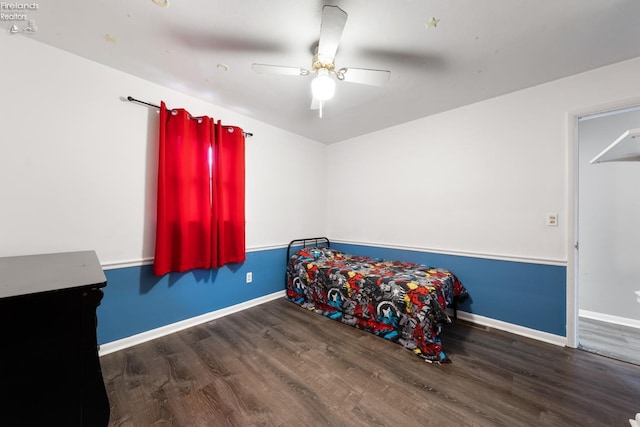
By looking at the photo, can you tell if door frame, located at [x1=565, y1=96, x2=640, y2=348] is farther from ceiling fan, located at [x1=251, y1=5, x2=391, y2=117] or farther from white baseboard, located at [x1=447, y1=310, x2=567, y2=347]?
ceiling fan, located at [x1=251, y1=5, x2=391, y2=117]

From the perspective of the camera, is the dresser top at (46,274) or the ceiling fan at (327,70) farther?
the ceiling fan at (327,70)

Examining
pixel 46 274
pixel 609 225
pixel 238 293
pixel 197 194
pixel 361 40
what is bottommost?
pixel 238 293

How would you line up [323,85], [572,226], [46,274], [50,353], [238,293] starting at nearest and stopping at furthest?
[50,353], [46,274], [323,85], [572,226], [238,293]

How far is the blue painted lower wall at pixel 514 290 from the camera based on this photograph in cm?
207

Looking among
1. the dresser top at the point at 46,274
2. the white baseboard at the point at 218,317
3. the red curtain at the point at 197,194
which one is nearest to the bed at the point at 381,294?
the white baseboard at the point at 218,317

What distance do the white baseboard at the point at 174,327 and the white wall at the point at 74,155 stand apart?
0.69 meters

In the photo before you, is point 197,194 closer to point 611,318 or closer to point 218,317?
point 218,317

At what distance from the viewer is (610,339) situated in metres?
2.15

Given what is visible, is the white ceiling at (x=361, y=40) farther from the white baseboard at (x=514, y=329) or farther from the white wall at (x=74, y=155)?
the white baseboard at (x=514, y=329)

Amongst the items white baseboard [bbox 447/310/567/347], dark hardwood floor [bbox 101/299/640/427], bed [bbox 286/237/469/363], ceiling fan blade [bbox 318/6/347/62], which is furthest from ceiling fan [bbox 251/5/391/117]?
white baseboard [bbox 447/310/567/347]

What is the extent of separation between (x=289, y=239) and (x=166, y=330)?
1.72 m

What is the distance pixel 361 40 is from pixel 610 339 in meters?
3.43

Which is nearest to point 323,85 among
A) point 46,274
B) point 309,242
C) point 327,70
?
point 327,70

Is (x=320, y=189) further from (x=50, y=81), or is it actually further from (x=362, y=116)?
(x=50, y=81)
